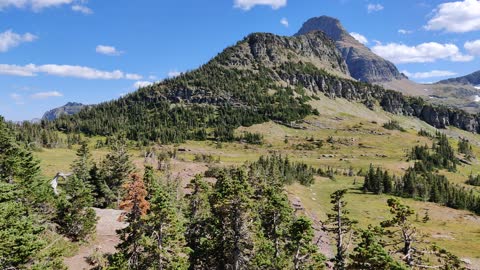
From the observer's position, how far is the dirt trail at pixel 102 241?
52.3 metres

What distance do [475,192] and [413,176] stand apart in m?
47.0

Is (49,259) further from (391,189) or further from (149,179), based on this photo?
(391,189)

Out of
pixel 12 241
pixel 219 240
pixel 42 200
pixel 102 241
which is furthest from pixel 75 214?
pixel 12 241

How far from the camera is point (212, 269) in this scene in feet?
154

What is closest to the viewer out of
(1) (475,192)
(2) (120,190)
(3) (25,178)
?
(3) (25,178)

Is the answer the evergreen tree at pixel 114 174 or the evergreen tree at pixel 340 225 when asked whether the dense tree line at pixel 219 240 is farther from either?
the evergreen tree at pixel 114 174

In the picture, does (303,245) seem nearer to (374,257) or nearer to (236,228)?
(236,228)

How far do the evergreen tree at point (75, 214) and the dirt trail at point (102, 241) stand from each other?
246cm

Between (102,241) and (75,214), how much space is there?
22.7ft

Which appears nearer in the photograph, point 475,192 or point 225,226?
point 225,226

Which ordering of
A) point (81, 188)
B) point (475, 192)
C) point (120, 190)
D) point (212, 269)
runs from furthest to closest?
1. point (475, 192)
2. point (120, 190)
3. point (81, 188)
4. point (212, 269)

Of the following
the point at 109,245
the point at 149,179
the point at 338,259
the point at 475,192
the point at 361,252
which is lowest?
the point at 475,192

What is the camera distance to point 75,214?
57.4 meters

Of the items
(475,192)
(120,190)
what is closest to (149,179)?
(120,190)
